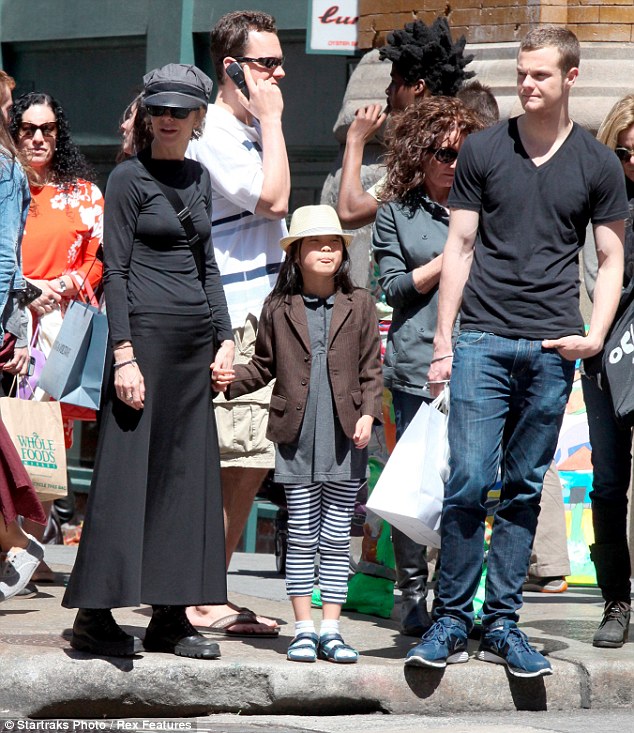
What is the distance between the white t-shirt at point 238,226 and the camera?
596cm

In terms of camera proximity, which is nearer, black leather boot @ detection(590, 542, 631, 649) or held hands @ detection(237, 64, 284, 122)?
held hands @ detection(237, 64, 284, 122)

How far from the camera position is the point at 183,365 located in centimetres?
536

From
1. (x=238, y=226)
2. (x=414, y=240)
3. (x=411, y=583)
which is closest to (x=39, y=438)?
(x=238, y=226)

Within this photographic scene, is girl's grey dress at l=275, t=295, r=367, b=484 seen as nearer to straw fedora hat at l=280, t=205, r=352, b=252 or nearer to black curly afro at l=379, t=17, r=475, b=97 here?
straw fedora hat at l=280, t=205, r=352, b=252

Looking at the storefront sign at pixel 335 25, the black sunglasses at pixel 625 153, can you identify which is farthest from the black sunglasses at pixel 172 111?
the storefront sign at pixel 335 25

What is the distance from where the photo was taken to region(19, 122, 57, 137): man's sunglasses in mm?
7229

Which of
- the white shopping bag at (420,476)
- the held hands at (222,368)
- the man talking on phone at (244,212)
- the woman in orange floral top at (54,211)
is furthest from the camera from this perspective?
the woman in orange floral top at (54,211)

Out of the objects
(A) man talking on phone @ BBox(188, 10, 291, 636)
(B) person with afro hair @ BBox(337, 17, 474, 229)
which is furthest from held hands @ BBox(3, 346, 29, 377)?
(B) person with afro hair @ BBox(337, 17, 474, 229)

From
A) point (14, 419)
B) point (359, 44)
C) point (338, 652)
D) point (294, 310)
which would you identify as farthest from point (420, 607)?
point (359, 44)

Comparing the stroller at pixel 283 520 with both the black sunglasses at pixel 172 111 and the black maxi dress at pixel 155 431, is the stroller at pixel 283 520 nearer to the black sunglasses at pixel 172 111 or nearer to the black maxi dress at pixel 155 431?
the black maxi dress at pixel 155 431

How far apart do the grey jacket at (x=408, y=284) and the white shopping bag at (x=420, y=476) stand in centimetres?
41

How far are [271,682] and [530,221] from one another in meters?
1.74

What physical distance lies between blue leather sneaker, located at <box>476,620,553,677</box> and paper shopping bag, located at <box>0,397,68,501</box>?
2040mm

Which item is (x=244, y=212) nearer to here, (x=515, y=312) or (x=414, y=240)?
(x=414, y=240)
